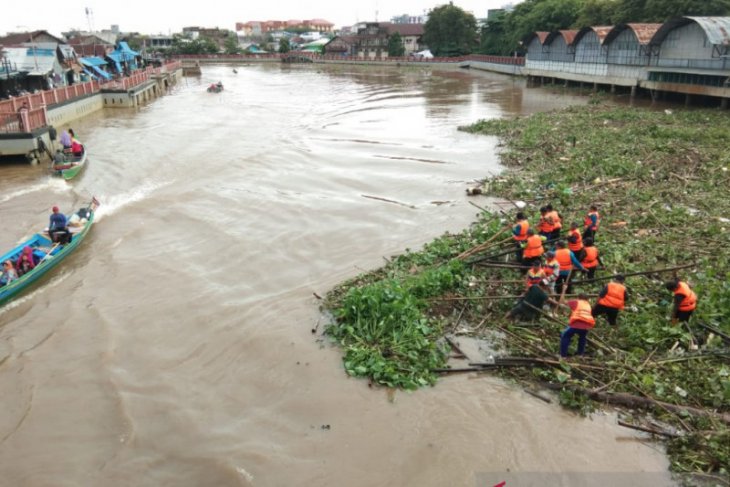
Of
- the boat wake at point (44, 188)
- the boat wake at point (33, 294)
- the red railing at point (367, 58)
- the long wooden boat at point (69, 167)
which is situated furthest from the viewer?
the red railing at point (367, 58)

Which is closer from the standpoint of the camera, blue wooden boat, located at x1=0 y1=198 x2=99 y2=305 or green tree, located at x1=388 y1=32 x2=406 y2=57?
blue wooden boat, located at x1=0 y1=198 x2=99 y2=305

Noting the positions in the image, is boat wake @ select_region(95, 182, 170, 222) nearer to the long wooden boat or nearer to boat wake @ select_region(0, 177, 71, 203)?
boat wake @ select_region(0, 177, 71, 203)

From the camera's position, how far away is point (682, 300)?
9.36m

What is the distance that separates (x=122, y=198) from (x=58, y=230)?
19.2 ft

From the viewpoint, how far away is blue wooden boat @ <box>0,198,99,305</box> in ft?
42.3

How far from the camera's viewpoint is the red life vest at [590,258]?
37.2 feet

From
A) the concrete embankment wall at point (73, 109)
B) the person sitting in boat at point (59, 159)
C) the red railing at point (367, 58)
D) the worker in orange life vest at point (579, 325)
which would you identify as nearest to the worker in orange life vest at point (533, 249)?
the worker in orange life vest at point (579, 325)

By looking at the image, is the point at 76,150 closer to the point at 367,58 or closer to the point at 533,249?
the point at 533,249

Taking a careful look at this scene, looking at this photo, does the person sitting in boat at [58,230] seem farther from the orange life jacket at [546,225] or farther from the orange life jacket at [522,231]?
the orange life jacket at [546,225]

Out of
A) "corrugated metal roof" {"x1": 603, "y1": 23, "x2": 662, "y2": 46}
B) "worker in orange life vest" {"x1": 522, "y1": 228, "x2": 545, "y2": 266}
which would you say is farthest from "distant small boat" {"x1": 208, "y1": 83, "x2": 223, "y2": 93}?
"worker in orange life vest" {"x1": 522, "y1": 228, "x2": 545, "y2": 266}

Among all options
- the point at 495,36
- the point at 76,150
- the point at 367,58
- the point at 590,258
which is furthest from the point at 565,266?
the point at 367,58

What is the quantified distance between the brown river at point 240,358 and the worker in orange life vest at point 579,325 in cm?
121

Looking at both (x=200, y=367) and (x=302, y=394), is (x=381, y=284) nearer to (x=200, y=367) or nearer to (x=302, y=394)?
(x=302, y=394)

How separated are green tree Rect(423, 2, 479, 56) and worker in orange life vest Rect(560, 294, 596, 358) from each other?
3964 inches
